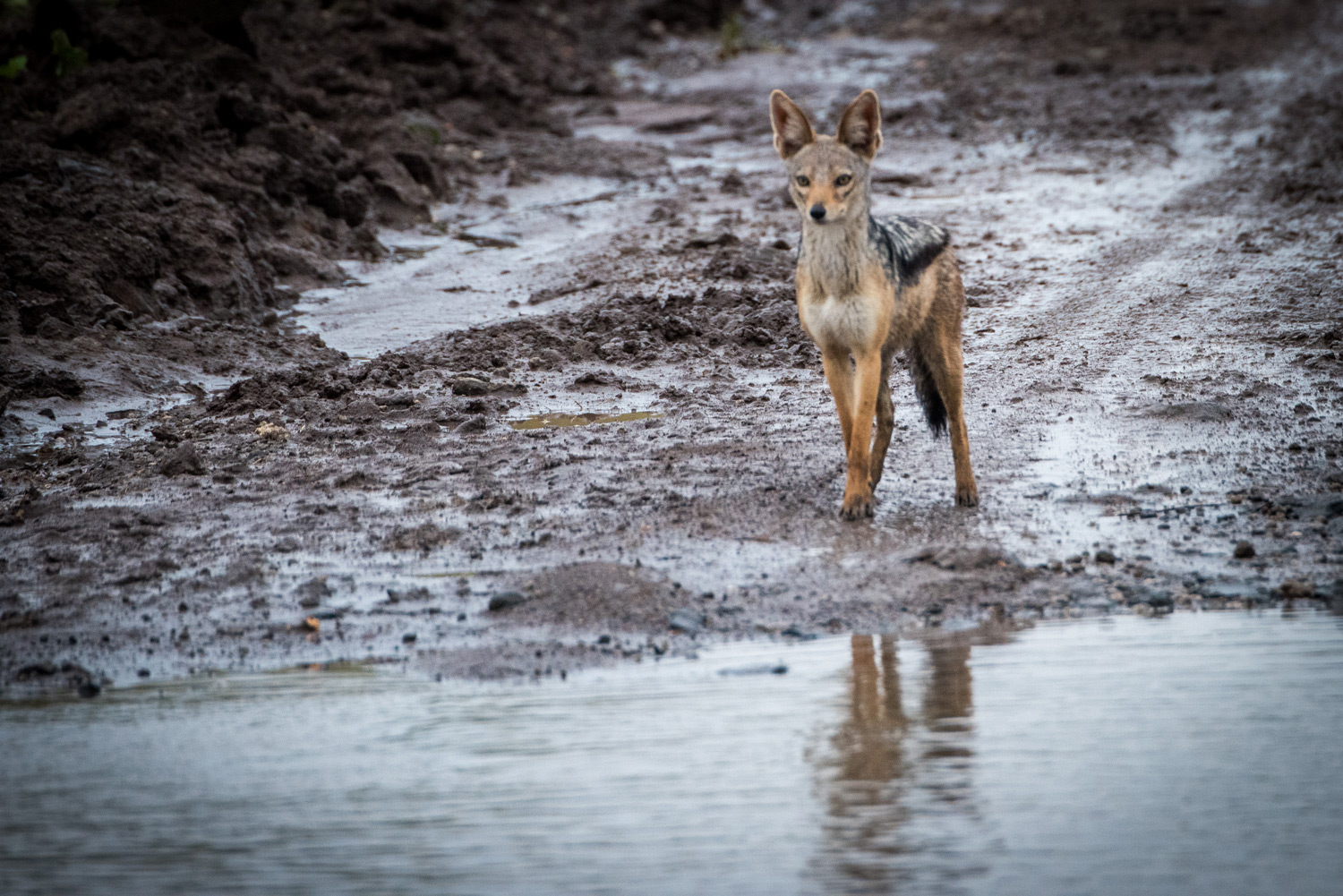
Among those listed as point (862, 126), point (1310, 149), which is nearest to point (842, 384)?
point (862, 126)

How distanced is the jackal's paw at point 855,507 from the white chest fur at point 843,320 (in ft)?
2.34

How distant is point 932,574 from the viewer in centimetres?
584

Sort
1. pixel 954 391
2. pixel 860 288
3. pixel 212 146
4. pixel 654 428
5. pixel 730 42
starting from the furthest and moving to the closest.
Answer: pixel 730 42
pixel 212 146
pixel 654 428
pixel 954 391
pixel 860 288

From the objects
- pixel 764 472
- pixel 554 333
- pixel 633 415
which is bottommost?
pixel 764 472

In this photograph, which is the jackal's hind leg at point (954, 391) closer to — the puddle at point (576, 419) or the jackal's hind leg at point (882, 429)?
the jackal's hind leg at point (882, 429)

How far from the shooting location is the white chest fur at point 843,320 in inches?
253

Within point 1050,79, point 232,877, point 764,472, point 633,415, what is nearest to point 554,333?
point 633,415

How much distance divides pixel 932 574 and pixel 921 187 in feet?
34.1

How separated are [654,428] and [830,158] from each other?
2.53 metres

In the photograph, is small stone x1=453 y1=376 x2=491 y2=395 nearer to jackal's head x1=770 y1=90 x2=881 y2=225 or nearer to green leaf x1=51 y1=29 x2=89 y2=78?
jackal's head x1=770 y1=90 x2=881 y2=225

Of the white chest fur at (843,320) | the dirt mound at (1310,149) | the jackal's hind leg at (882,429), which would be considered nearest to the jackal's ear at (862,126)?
the white chest fur at (843,320)

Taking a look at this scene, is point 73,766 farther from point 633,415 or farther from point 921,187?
point 921,187

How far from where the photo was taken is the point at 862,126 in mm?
6555

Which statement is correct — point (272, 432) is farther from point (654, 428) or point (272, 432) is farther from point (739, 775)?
point (739, 775)
